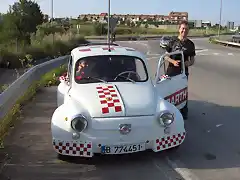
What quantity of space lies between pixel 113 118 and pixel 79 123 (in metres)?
0.47

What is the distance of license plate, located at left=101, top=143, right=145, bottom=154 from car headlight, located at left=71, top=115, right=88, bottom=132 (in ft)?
1.31

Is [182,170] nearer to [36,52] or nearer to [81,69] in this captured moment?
[81,69]

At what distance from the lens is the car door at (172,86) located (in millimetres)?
6916

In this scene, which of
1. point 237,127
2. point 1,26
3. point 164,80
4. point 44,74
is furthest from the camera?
point 1,26

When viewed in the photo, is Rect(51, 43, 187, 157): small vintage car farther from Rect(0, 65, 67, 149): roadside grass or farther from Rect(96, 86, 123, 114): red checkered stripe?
Rect(0, 65, 67, 149): roadside grass

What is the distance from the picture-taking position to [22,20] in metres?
34.4

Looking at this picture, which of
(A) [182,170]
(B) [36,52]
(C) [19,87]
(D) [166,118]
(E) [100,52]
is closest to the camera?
(A) [182,170]

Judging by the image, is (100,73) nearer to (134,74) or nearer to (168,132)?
(134,74)

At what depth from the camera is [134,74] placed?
264 inches

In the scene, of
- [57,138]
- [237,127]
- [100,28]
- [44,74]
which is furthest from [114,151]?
[100,28]

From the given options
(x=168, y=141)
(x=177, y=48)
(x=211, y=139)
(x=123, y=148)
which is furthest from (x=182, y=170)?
(x=177, y=48)

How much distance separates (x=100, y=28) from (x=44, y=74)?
6870cm

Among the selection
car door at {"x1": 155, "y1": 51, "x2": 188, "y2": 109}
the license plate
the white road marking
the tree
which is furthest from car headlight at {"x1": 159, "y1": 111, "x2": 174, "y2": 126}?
the tree

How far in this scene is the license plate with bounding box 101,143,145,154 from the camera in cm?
530
